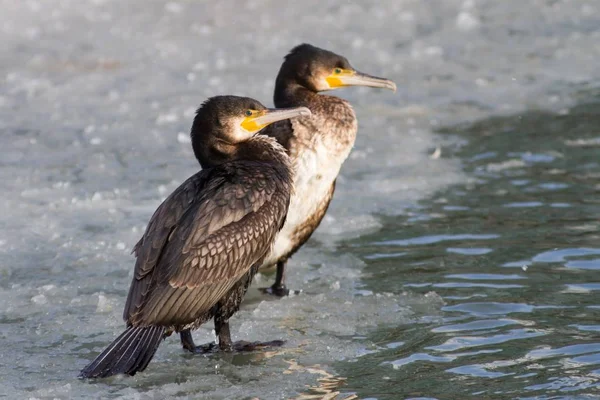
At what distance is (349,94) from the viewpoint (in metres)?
11.7

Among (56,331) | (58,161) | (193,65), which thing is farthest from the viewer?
(193,65)

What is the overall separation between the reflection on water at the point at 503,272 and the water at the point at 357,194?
0.06 ft

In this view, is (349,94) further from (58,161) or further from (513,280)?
(513,280)

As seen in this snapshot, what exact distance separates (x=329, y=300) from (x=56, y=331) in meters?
1.60

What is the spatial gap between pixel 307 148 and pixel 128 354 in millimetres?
2117

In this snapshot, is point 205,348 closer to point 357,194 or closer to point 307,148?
point 307,148

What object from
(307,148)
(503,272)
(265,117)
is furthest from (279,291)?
(503,272)

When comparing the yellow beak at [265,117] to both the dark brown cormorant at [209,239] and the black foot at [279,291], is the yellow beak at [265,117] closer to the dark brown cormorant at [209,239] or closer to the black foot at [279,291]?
the dark brown cormorant at [209,239]

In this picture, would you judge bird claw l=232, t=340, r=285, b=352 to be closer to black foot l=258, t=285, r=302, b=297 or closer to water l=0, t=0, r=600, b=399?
water l=0, t=0, r=600, b=399

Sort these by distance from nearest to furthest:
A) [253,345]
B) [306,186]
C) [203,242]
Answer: [203,242]
[253,345]
[306,186]

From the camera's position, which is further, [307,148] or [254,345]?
[307,148]

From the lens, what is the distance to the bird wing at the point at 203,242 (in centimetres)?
530

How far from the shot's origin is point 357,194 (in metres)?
8.57

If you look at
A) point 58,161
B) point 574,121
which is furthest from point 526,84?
point 58,161
